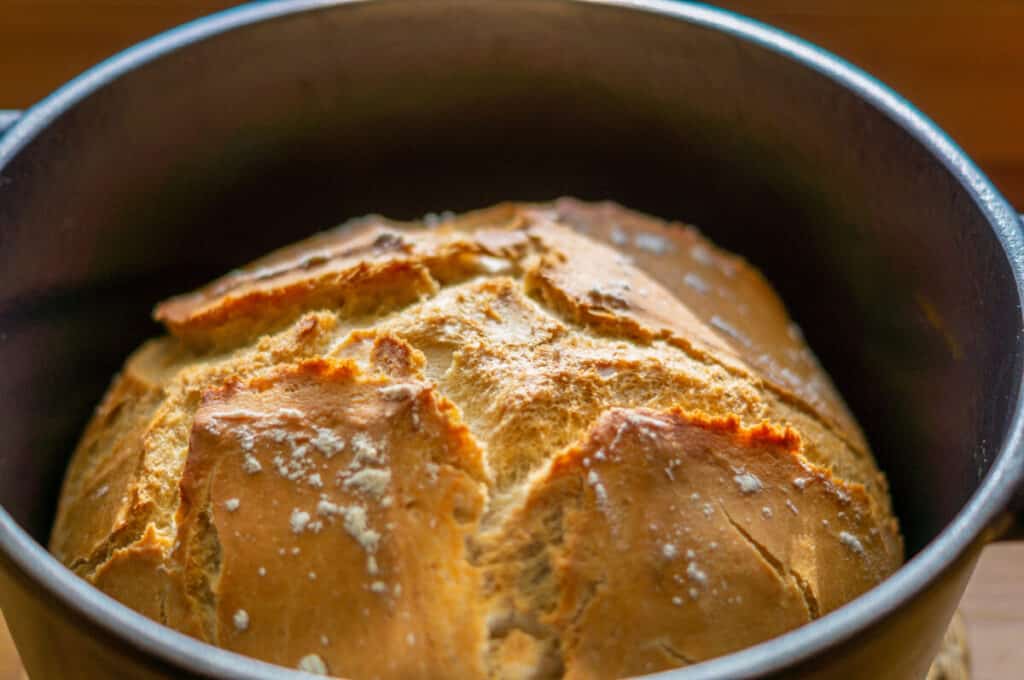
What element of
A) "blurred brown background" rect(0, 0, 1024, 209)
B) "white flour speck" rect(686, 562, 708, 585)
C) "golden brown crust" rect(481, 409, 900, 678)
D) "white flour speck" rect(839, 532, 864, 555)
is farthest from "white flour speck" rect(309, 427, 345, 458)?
"blurred brown background" rect(0, 0, 1024, 209)

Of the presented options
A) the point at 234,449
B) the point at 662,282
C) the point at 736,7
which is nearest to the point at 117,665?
the point at 234,449

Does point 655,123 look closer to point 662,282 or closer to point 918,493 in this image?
point 662,282

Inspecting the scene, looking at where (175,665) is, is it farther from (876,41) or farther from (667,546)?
(876,41)

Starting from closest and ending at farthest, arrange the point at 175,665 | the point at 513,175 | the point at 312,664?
the point at 175,665 < the point at 312,664 < the point at 513,175

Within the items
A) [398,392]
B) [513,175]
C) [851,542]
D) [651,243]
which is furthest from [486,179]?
[851,542]

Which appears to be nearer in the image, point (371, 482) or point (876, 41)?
point (371, 482)

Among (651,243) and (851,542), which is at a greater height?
(651,243)
